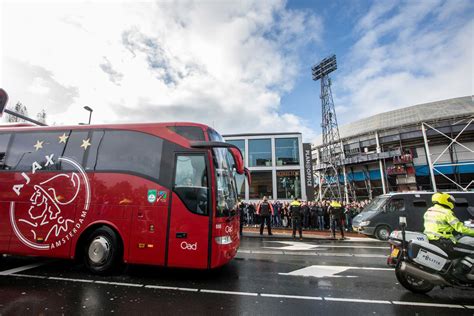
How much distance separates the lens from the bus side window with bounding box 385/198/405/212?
1293 centimetres

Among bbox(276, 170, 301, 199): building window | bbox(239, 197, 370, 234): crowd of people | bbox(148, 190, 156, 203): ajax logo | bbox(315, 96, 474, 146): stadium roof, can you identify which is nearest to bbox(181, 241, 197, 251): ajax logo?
bbox(148, 190, 156, 203): ajax logo

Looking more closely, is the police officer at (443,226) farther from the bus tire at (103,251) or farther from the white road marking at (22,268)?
the white road marking at (22,268)

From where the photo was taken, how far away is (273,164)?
26.0m

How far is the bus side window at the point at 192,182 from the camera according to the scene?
5266 millimetres

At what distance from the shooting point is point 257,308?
3918 millimetres

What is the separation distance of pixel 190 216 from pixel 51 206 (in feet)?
11.2

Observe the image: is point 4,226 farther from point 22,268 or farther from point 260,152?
point 260,152

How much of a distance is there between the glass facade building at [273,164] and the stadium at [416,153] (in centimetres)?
1676

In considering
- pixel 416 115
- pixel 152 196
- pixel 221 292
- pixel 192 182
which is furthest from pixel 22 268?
pixel 416 115

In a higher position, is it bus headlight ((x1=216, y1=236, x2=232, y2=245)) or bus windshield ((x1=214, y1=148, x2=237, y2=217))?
bus windshield ((x1=214, y1=148, x2=237, y2=217))

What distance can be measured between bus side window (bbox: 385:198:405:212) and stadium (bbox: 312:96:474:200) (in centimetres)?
2093

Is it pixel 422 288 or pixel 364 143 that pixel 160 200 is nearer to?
pixel 422 288

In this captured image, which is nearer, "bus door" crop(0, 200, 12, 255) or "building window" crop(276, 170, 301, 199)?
"bus door" crop(0, 200, 12, 255)

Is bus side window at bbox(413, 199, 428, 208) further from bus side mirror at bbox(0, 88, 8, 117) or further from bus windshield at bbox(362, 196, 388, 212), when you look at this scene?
bus side mirror at bbox(0, 88, 8, 117)
